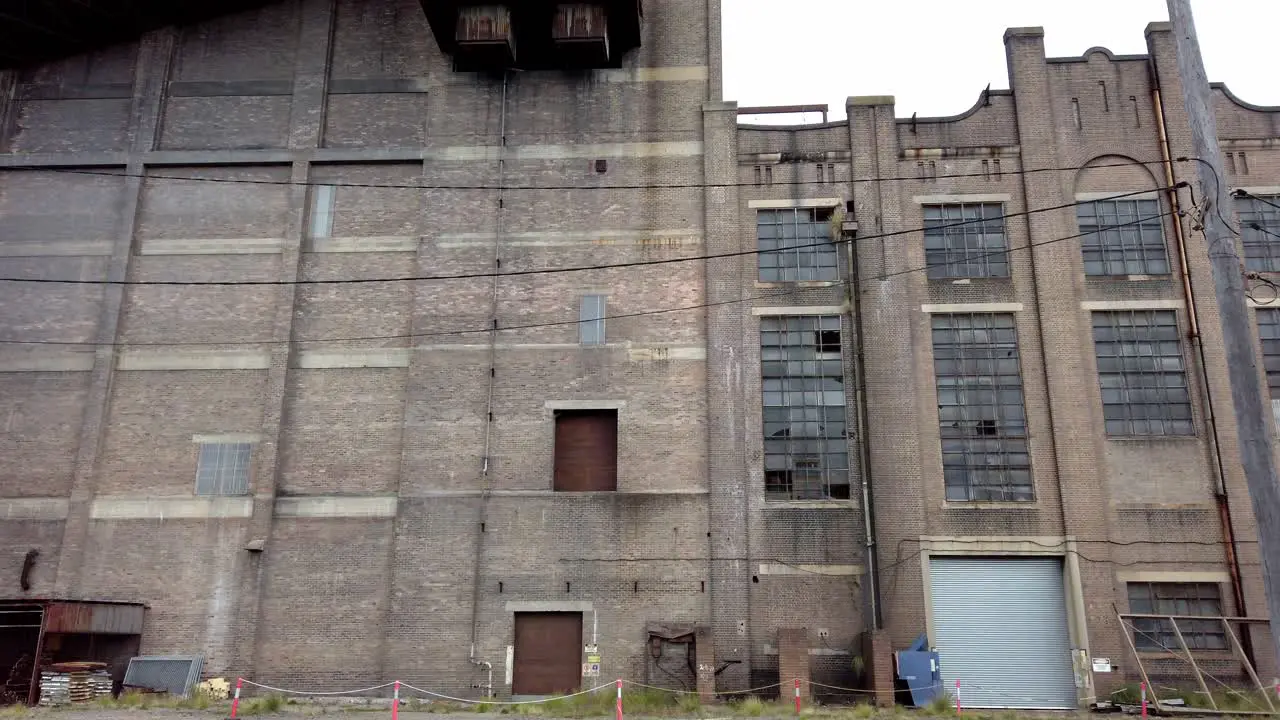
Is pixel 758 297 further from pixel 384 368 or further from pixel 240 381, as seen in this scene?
pixel 240 381

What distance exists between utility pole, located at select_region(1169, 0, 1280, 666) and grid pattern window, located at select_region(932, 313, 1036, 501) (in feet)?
38.4

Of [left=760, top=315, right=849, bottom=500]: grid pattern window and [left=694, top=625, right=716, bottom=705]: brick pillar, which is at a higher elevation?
[left=760, top=315, right=849, bottom=500]: grid pattern window

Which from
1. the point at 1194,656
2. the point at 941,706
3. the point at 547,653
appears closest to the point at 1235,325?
the point at 941,706

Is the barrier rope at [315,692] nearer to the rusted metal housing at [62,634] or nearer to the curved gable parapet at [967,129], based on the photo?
the rusted metal housing at [62,634]

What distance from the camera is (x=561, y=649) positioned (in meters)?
21.1

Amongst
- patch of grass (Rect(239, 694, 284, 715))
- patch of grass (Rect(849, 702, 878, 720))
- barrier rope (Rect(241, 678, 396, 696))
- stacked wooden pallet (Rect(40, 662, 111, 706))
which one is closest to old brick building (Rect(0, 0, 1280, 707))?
barrier rope (Rect(241, 678, 396, 696))

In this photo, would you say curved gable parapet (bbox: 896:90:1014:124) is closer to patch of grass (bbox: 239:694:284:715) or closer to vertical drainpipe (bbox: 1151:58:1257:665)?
vertical drainpipe (bbox: 1151:58:1257:665)

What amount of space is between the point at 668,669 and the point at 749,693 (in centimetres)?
173

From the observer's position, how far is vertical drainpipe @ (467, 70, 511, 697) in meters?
21.1

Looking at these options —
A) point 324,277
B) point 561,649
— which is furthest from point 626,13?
point 561,649

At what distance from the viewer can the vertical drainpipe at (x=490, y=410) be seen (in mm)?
21078

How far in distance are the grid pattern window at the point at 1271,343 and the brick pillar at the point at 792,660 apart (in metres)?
12.1

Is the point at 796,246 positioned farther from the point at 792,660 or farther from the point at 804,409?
the point at 792,660

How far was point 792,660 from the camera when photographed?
1972 cm
